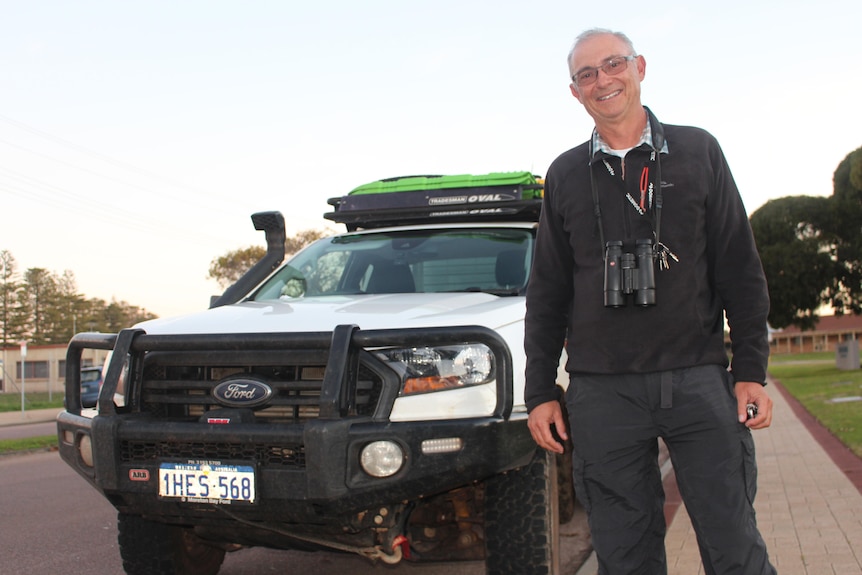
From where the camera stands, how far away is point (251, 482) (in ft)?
10.7

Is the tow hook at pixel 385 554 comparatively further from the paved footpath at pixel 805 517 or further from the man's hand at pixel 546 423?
the paved footpath at pixel 805 517

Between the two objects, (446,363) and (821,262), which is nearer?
(446,363)

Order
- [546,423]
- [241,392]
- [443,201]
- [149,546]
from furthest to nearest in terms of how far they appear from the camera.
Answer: [443,201] → [149,546] → [241,392] → [546,423]

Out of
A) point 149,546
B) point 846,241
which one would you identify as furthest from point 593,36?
point 846,241

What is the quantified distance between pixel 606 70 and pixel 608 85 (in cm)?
5

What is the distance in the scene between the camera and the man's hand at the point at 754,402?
2.74 meters

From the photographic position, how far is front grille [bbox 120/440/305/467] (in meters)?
3.27

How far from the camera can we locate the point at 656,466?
291cm

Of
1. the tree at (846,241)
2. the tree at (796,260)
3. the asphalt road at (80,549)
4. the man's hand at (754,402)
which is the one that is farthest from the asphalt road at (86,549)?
the tree at (846,241)

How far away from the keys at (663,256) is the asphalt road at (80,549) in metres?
2.53

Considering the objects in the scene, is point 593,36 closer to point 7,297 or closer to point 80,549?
point 80,549

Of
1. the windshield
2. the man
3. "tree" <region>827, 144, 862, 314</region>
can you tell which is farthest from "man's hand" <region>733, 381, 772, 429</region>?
"tree" <region>827, 144, 862, 314</region>

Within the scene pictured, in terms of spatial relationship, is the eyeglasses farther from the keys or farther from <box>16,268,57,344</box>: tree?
<box>16,268,57,344</box>: tree

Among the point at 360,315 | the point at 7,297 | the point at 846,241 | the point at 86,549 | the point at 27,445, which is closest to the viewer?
the point at 360,315
